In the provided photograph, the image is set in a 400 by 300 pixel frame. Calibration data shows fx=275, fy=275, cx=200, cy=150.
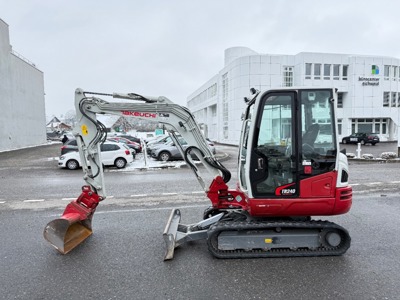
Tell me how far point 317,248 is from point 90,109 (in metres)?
4.44

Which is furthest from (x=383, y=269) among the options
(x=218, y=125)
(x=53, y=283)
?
(x=218, y=125)

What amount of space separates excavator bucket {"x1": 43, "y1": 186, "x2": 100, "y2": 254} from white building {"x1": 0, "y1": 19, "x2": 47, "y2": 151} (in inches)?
1158

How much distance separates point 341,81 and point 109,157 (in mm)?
34740

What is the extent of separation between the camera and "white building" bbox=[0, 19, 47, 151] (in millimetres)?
29641

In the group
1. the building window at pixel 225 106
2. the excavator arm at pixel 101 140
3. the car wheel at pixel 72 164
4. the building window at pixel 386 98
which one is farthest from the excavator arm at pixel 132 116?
the building window at pixel 386 98

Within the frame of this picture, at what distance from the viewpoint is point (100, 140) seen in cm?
506

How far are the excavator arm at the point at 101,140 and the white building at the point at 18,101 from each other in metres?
29.7

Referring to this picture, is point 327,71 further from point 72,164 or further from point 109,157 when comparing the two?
point 72,164

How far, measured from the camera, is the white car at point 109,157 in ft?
50.2

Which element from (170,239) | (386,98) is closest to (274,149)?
(170,239)

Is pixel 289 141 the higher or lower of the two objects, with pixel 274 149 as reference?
higher

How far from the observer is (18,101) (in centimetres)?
3347

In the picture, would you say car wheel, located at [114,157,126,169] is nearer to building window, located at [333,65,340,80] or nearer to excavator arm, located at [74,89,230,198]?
excavator arm, located at [74,89,230,198]

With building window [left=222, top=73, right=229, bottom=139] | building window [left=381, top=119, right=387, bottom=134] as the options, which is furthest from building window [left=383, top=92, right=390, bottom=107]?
building window [left=222, top=73, right=229, bottom=139]
